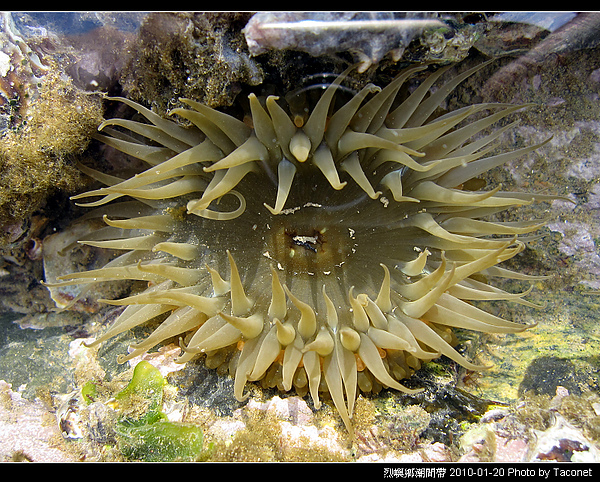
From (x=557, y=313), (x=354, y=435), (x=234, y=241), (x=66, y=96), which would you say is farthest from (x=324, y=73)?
(x=557, y=313)

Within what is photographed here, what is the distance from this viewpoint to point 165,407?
2.06 metres

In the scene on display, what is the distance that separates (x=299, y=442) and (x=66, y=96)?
221cm

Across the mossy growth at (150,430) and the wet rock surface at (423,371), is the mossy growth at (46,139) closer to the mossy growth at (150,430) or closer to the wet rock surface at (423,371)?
the wet rock surface at (423,371)

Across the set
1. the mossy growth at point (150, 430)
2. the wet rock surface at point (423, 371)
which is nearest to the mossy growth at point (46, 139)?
the wet rock surface at point (423, 371)

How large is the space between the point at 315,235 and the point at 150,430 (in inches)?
56.2

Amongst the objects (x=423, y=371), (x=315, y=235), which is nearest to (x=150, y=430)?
(x=315, y=235)

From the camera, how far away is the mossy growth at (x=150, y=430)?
71.1 inches

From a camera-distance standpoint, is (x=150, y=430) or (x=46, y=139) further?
(x=46, y=139)

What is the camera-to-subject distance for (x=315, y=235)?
99.9 inches

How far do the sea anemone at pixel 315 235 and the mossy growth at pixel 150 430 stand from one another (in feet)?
0.74

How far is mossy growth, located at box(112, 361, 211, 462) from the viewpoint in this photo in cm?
181

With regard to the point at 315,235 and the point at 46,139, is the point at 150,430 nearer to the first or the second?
the point at 315,235

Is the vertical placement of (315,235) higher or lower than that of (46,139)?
lower

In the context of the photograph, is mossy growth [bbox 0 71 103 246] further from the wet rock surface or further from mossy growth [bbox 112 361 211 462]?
mossy growth [bbox 112 361 211 462]
